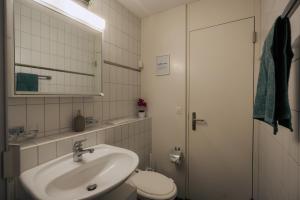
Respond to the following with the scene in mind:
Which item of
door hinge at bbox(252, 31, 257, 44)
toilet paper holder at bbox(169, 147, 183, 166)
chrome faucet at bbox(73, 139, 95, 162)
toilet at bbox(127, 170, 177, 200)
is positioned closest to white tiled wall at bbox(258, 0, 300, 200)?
door hinge at bbox(252, 31, 257, 44)

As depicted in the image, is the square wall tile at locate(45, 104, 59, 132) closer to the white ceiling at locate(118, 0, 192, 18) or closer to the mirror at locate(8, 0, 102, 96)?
the mirror at locate(8, 0, 102, 96)

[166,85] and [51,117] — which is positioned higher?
[166,85]

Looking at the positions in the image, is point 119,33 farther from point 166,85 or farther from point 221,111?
point 221,111

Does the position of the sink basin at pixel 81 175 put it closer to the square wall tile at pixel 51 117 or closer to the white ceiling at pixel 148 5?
the square wall tile at pixel 51 117

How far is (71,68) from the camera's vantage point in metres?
1.32

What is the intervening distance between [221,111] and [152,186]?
40.6 inches

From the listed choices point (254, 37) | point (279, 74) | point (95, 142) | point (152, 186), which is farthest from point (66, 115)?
point (254, 37)

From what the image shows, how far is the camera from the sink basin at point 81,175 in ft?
2.58

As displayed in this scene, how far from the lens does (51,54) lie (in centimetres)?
117

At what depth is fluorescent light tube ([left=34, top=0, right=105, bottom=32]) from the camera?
111 centimetres

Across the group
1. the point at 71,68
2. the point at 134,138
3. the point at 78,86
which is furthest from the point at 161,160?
the point at 71,68

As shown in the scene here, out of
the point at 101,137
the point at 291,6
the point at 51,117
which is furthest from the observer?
the point at 101,137

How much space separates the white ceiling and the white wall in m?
0.07

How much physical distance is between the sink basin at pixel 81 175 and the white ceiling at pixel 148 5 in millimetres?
1643
